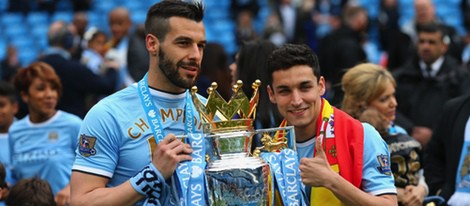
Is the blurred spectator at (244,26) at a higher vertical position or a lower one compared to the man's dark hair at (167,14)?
higher

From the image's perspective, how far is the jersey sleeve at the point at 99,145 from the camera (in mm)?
4910

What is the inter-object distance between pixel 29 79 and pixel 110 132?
3410 millimetres

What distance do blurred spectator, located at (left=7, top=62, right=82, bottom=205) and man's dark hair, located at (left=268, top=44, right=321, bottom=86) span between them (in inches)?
125

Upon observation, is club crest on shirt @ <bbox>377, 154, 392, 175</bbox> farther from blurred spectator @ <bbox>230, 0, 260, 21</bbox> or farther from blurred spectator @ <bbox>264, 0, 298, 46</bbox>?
blurred spectator @ <bbox>230, 0, 260, 21</bbox>

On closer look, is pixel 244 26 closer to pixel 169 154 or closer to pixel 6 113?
pixel 6 113

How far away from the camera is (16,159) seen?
8.05m

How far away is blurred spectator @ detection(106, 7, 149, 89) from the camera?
11.3 m

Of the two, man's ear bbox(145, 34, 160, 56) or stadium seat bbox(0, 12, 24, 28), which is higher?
stadium seat bbox(0, 12, 24, 28)

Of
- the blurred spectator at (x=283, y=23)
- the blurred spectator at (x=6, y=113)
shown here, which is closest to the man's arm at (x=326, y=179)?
the blurred spectator at (x=6, y=113)

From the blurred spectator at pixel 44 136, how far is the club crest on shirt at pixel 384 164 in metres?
3.46

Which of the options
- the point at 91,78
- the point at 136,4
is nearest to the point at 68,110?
the point at 91,78

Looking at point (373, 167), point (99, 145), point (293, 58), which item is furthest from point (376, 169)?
point (99, 145)

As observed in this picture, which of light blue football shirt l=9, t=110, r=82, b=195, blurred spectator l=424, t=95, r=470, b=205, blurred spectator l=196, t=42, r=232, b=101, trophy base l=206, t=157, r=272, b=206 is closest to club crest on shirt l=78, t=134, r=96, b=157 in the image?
trophy base l=206, t=157, r=272, b=206

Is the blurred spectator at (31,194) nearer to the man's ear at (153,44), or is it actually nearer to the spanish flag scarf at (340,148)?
the man's ear at (153,44)
